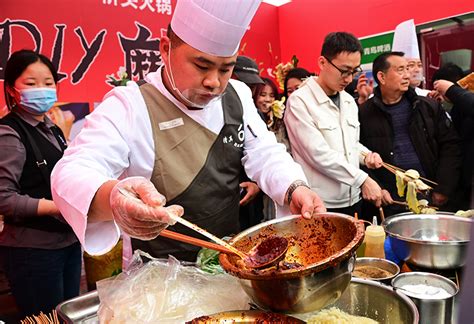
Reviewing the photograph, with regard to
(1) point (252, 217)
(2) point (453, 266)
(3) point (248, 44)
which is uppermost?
(3) point (248, 44)

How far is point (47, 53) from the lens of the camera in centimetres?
361

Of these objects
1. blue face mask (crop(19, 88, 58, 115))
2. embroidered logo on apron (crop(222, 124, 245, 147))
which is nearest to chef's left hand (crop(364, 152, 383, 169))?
embroidered logo on apron (crop(222, 124, 245, 147))

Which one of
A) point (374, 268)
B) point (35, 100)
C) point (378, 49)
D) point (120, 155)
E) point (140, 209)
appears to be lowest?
point (374, 268)

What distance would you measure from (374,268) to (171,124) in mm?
897

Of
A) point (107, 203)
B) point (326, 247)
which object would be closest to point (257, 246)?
A: point (326, 247)

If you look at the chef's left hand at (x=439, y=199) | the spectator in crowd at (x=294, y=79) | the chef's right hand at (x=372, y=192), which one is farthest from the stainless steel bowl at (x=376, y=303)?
the spectator in crowd at (x=294, y=79)

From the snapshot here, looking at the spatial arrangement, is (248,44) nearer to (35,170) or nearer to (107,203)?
(35,170)

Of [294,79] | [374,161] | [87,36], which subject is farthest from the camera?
[294,79]

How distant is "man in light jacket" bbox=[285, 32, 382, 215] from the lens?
281cm

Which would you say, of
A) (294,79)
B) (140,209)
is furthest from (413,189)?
(294,79)

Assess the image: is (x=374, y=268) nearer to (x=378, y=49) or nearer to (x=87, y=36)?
(x=87, y=36)

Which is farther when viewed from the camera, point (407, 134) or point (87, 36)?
point (87, 36)

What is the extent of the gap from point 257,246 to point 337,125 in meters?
2.08

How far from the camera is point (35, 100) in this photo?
232 centimetres
